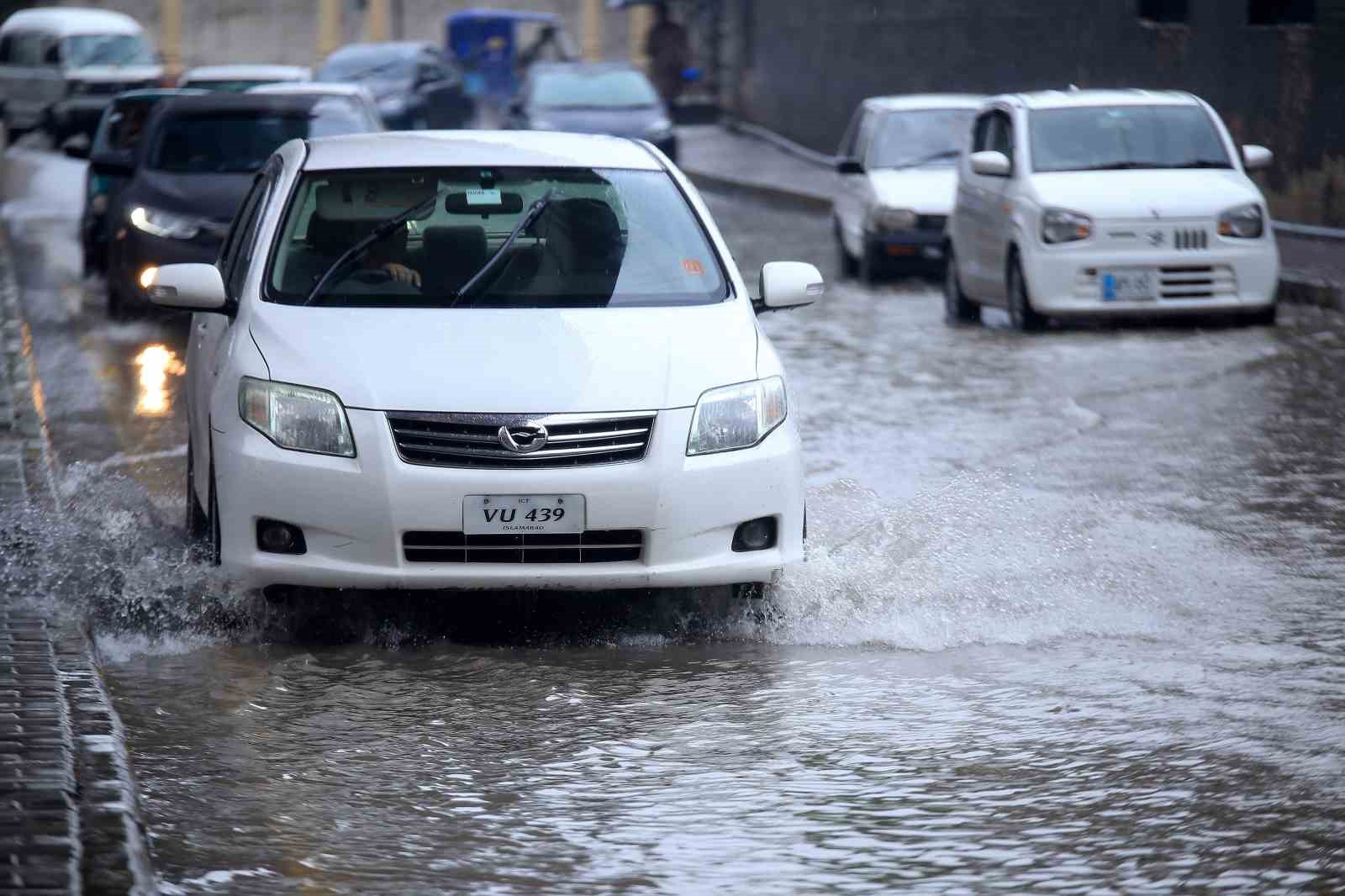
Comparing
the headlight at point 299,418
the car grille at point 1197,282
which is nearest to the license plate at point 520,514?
the headlight at point 299,418

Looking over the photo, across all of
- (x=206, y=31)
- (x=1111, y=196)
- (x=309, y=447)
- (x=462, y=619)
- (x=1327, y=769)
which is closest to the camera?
(x=1327, y=769)

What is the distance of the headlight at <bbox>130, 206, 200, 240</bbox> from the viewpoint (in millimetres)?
14945

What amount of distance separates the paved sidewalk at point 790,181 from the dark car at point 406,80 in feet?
14.4

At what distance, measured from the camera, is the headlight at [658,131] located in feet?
97.6

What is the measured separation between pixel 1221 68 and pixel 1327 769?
1778 cm

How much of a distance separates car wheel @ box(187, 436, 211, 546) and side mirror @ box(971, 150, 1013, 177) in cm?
875

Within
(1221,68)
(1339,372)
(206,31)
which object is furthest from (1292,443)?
(206,31)

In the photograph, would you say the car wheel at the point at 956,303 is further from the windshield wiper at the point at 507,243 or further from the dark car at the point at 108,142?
the windshield wiper at the point at 507,243

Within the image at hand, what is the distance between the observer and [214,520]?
23.0 feet

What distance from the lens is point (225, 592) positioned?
701 centimetres

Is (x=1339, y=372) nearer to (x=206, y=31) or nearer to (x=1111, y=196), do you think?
(x=1111, y=196)

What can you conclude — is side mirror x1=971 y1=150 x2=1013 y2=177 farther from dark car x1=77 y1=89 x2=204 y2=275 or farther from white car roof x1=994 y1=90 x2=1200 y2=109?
dark car x1=77 y1=89 x2=204 y2=275

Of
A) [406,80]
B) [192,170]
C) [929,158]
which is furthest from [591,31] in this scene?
[192,170]

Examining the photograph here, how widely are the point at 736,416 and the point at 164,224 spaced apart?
9086mm
